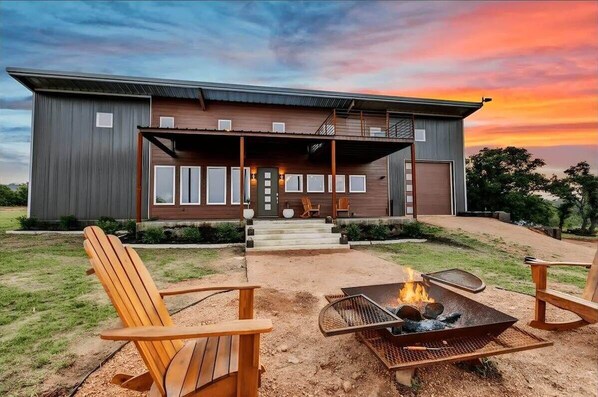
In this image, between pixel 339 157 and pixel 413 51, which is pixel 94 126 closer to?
pixel 339 157

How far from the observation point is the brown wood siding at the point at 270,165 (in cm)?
1214

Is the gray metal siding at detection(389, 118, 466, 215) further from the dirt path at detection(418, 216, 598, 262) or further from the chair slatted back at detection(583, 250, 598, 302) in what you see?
the chair slatted back at detection(583, 250, 598, 302)

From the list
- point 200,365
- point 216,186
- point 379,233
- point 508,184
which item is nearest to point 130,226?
point 216,186

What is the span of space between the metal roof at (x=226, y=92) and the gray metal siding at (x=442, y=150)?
23.1 inches

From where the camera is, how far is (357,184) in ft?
46.1

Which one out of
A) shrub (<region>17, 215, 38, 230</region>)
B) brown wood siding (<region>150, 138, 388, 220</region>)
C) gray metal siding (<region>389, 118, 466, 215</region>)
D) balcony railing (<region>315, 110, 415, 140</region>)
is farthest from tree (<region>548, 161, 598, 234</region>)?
shrub (<region>17, 215, 38, 230</region>)

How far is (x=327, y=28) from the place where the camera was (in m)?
9.43

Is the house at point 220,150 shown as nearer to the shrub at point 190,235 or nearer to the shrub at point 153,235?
the shrub at point 190,235

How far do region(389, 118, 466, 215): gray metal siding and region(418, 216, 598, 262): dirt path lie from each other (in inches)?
95.3

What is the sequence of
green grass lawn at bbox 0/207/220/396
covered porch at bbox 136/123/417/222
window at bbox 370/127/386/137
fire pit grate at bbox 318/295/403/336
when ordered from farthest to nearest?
window at bbox 370/127/386/137 < covered porch at bbox 136/123/417/222 < green grass lawn at bbox 0/207/220/396 < fire pit grate at bbox 318/295/403/336

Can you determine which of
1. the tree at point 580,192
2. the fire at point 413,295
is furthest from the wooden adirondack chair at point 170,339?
the tree at point 580,192

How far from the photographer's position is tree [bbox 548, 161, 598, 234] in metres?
17.7

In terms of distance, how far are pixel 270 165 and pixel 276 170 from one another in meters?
0.37

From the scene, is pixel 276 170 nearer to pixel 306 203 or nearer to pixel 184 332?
pixel 306 203
